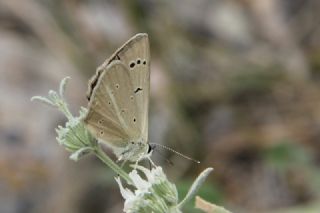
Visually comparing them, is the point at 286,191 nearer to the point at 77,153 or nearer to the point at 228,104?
the point at 228,104

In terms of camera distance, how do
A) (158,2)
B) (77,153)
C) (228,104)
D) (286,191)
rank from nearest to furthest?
(77,153) → (286,191) → (228,104) → (158,2)

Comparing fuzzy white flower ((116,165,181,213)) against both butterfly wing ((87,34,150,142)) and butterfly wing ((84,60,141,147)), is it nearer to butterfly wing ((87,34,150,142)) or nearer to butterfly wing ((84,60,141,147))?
butterfly wing ((84,60,141,147))

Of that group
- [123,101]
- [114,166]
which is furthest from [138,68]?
[114,166]

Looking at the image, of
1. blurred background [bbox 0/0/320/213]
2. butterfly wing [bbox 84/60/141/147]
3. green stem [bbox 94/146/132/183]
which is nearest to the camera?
green stem [bbox 94/146/132/183]

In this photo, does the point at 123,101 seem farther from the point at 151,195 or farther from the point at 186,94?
the point at 186,94

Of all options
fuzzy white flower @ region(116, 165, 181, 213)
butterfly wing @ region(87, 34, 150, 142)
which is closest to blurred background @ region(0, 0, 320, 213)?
butterfly wing @ region(87, 34, 150, 142)

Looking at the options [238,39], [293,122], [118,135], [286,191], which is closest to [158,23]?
[238,39]

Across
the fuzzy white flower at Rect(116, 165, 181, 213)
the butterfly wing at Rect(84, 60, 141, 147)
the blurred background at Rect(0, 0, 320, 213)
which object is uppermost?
the blurred background at Rect(0, 0, 320, 213)

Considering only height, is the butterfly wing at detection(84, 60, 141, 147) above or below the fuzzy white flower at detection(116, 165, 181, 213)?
above
